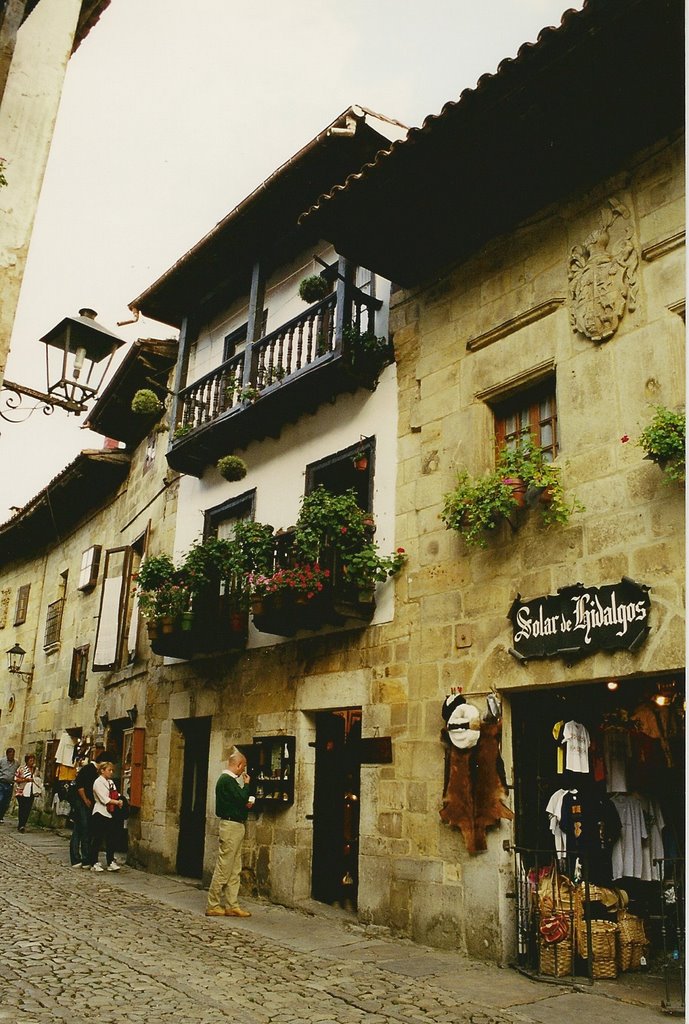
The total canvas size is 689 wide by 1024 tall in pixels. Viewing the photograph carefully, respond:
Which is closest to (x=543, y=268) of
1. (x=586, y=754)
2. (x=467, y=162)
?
(x=467, y=162)

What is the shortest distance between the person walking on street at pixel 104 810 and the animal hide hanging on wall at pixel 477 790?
566cm

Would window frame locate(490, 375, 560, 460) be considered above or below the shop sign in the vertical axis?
above

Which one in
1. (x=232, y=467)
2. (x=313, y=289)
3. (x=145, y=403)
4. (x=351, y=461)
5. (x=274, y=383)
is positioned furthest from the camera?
(x=145, y=403)

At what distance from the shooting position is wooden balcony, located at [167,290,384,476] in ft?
34.1

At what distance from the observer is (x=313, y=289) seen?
435 inches

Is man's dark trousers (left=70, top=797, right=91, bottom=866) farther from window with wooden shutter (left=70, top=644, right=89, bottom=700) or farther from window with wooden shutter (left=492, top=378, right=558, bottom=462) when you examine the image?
window with wooden shutter (left=492, top=378, right=558, bottom=462)

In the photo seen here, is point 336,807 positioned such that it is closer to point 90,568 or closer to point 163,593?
point 163,593

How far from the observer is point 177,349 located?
15508 mm

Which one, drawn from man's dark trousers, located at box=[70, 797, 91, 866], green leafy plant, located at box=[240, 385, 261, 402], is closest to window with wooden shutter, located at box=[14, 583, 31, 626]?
man's dark trousers, located at box=[70, 797, 91, 866]

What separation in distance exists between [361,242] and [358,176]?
931 mm

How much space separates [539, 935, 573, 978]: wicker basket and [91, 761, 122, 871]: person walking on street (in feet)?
22.4

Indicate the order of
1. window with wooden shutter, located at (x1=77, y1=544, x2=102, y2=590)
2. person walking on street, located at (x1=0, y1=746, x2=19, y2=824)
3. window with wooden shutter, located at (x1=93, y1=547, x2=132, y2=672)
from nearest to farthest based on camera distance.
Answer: window with wooden shutter, located at (x1=93, y1=547, x2=132, y2=672) → person walking on street, located at (x1=0, y1=746, x2=19, y2=824) → window with wooden shutter, located at (x1=77, y1=544, x2=102, y2=590)

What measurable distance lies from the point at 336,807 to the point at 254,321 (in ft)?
21.4

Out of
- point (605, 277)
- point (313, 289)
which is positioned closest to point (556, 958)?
point (605, 277)
